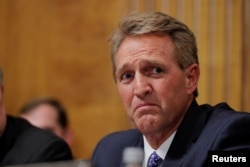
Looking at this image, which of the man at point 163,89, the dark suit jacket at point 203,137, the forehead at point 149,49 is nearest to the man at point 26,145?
the dark suit jacket at point 203,137

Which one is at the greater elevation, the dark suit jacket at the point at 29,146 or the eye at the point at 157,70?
the eye at the point at 157,70

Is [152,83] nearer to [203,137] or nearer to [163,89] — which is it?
[163,89]

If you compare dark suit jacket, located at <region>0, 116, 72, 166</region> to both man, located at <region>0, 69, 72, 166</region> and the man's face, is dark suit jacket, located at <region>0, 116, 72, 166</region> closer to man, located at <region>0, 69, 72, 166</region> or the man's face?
man, located at <region>0, 69, 72, 166</region>

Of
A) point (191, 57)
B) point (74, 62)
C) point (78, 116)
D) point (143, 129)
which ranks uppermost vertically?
point (191, 57)

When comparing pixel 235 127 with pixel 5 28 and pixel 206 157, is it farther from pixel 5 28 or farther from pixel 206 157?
pixel 5 28

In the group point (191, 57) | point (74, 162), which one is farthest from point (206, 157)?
point (74, 162)

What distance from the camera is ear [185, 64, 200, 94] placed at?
242 centimetres

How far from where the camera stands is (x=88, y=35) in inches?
172

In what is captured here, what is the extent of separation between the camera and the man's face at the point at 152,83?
230cm

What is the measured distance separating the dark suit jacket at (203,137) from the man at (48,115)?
161 centimetres

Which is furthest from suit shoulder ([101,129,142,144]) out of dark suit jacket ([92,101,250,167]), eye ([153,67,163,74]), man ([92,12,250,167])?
eye ([153,67,163,74])

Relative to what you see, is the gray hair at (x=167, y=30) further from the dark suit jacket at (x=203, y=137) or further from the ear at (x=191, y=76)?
the dark suit jacket at (x=203, y=137)

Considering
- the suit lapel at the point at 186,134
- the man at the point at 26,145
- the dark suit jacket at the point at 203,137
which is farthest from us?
the man at the point at 26,145

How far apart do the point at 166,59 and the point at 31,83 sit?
2.31 metres
